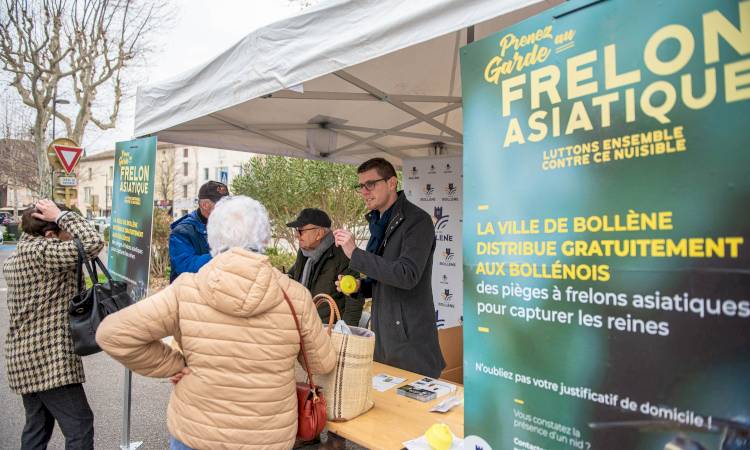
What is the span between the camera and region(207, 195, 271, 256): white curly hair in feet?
5.58

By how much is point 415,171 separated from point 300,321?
11.8 ft

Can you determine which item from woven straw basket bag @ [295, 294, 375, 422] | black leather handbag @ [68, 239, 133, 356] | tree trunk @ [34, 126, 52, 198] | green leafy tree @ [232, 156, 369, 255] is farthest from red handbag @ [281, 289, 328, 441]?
tree trunk @ [34, 126, 52, 198]

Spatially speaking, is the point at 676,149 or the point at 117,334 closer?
the point at 676,149

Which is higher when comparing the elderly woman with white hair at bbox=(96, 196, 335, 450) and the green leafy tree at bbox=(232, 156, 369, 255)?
the green leafy tree at bbox=(232, 156, 369, 255)

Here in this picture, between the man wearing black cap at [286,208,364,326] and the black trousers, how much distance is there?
4.60ft

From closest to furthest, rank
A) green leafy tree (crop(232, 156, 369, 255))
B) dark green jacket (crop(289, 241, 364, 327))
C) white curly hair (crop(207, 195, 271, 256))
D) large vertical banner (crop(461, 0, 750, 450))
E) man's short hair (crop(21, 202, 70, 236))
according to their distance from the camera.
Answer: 1. large vertical banner (crop(461, 0, 750, 450))
2. white curly hair (crop(207, 195, 271, 256))
3. man's short hair (crop(21, 202, 70, 236))
4. dark green jacket (crop(289, 241, 364, 327))
5. green leafy tree (crop(232, 156, 369, 255))

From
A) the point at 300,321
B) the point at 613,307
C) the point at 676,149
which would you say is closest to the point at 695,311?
the point at 613,307

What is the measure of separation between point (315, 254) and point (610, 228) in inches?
91.3

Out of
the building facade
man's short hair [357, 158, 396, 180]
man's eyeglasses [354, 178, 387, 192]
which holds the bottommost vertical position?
man's eyeglasses [354, 178, 387, 192]

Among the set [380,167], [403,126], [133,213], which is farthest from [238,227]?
[403,126]

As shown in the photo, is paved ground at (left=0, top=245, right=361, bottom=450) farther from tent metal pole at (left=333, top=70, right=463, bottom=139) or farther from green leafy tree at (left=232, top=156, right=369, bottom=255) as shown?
green leafy tree at (left=232, top=156, right=369, bottom=255)

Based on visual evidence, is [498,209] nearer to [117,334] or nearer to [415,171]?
[117,334]

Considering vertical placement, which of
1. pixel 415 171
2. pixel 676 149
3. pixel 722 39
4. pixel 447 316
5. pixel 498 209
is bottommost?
pixel 447 316

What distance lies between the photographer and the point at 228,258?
1554 millimetres
